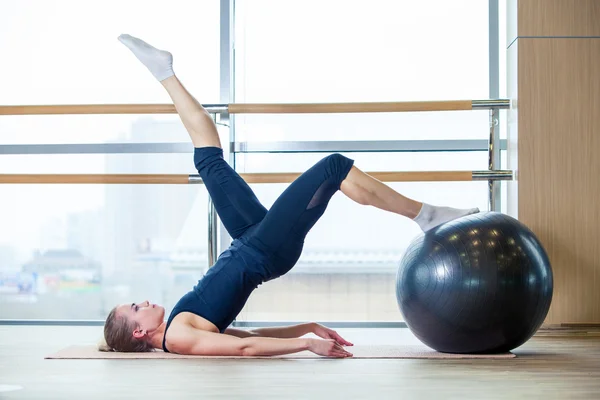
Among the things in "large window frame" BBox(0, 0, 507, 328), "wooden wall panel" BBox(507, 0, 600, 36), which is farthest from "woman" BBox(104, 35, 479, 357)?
"wooden wall panel" BBox(507, 0, 600, 36)

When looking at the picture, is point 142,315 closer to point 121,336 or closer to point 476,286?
point 121,336

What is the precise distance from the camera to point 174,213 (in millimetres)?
3855

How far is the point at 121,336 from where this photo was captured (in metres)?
Answer: 2.69

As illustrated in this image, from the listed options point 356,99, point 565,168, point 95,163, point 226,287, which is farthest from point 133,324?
point 565,168

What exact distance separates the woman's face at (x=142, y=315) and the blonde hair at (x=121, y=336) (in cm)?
2

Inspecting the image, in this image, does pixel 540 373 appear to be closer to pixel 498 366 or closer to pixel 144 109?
pixel 498 366

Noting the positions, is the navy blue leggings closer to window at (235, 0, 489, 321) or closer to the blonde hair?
the blonde hair

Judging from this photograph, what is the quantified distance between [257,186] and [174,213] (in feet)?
1.49

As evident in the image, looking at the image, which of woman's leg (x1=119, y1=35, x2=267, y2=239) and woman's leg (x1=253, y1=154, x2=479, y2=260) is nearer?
woman's leg (x1=253, y1=154, x2=479, y2=260)

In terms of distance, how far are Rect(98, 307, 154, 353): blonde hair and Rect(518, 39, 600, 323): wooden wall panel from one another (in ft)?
5.78

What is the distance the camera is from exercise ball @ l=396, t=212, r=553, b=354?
2.50 m

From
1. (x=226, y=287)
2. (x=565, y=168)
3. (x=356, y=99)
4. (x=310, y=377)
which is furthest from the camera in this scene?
(x=356, y=99)

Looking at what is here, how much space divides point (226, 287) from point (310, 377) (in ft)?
1.93

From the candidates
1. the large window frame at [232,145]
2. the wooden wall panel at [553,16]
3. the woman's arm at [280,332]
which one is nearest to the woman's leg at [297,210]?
the woman's arm at [280,332]
